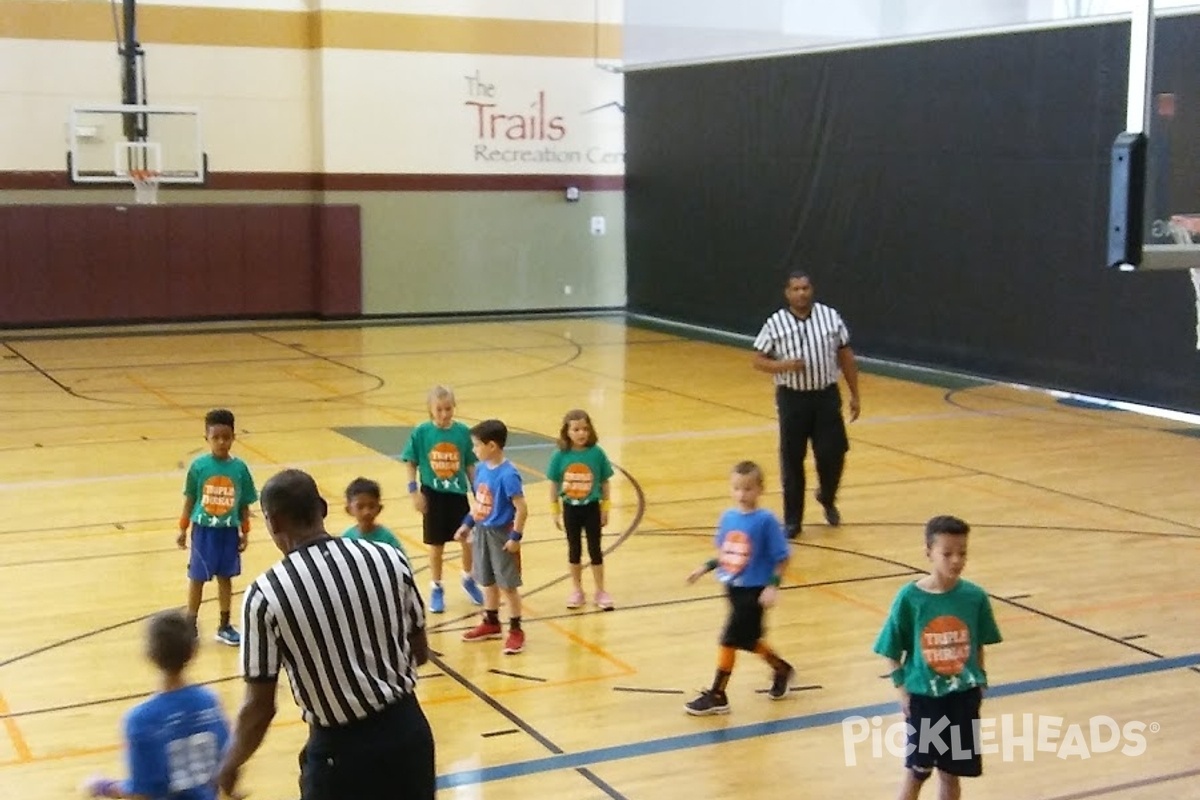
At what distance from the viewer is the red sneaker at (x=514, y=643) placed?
28.8 ft

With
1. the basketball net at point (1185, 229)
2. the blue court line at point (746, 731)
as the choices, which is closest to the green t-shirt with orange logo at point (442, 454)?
the blue court line at point (746, 731)

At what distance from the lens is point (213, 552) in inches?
348

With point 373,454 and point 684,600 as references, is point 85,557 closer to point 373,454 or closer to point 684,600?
point 373,454

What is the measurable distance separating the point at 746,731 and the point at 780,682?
502 mm

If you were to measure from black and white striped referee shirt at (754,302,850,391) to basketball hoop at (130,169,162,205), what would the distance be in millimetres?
13978

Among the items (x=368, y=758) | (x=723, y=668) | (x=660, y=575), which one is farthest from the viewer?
(x=660, y=575)

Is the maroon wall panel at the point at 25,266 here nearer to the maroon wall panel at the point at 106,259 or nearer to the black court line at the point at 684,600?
the maroon wall panel at the point at 106,259

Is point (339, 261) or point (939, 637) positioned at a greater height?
point (339, 261)

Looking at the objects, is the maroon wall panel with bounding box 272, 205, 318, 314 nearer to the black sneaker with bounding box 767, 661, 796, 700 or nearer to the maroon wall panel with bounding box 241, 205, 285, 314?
the maroon wall panel with bounding box 241, 205, 285, 314

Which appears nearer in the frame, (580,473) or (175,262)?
(580,473)

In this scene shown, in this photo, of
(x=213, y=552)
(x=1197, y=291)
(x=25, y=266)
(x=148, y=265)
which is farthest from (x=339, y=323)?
(x=213, y=552)

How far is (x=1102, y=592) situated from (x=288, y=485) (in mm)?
6912

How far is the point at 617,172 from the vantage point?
88.7 ft

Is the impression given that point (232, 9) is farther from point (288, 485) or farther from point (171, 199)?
point (288, 485)
